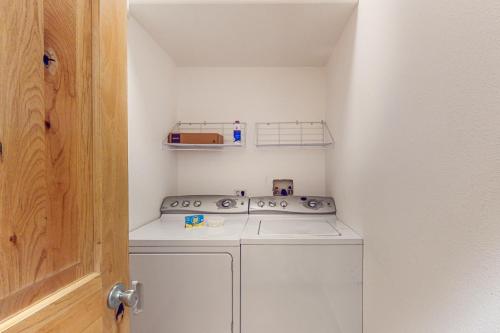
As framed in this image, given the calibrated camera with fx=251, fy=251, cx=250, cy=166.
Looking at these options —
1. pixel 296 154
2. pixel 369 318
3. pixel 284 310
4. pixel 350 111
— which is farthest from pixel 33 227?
pixel 296 154

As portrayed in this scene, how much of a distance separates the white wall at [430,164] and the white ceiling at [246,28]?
37 centimetres

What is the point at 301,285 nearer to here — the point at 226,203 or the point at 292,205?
the point at 292,205

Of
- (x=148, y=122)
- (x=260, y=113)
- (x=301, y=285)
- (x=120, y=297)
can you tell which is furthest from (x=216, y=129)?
(x=120, y=297)

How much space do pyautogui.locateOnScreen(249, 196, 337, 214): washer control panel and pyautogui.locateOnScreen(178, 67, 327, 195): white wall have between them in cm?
27

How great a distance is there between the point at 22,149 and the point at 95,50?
0.35 m

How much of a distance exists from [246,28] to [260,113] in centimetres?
86

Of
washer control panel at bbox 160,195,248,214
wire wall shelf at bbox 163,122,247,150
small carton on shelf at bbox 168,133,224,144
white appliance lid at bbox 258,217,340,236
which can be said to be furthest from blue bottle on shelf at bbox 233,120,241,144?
white appliance lid at bbox 258,217,340,236

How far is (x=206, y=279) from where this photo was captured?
155 cm

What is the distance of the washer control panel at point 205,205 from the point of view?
2.23 metres

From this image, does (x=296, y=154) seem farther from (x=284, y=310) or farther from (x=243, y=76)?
(x=284, y=310)

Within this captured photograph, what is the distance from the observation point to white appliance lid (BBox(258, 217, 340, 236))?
1716mm

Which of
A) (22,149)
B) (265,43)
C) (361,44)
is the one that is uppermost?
(265,43)

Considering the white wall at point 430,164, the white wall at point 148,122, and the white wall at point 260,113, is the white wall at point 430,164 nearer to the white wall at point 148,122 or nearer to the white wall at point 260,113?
the white wall at point 260,113

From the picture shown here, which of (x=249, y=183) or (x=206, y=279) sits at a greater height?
(x=249, y=183)
